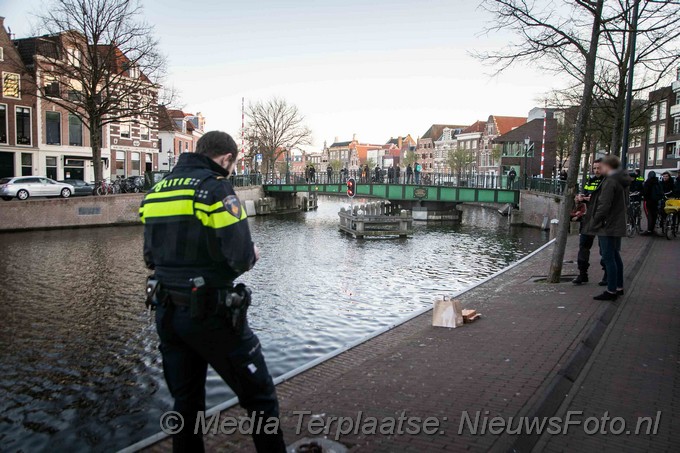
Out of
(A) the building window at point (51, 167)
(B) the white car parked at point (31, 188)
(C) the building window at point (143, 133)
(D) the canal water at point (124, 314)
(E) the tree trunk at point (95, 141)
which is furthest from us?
(C) the building window at point (143, 133)

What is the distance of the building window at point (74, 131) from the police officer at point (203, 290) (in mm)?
43403

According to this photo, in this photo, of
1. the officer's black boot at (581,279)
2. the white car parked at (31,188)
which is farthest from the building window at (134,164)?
the officer's black boot at (581,279)

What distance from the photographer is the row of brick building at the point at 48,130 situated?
33625 millimetres

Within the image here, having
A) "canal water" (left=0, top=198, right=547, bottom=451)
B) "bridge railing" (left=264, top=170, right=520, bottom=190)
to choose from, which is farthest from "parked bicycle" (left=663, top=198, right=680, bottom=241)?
"bridge railing" (left=264, top=170, right=520, bottom=190)

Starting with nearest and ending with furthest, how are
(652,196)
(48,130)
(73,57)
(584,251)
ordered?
1. (584,251)
2. (652,196)
3. (73,57)
4. (48,130)

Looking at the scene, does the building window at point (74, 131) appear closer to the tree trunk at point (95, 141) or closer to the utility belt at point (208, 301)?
the tree trunk at point (95, 141)

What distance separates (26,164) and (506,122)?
64.5 meters

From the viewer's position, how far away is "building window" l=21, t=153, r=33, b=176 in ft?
126

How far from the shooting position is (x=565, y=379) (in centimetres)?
477

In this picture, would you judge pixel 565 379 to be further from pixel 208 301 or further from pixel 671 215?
pixel 671 215

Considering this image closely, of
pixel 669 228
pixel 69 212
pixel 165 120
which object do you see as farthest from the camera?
pixel 165 120

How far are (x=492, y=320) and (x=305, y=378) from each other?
10.1 ft

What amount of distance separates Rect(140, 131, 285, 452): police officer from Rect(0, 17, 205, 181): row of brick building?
28.5 m

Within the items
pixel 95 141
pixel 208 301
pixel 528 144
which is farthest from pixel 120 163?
pixel 208 301
